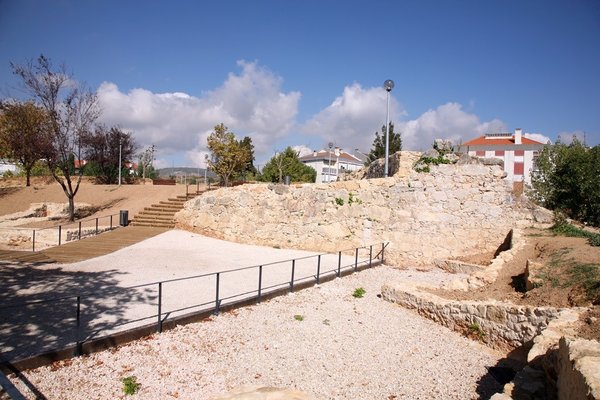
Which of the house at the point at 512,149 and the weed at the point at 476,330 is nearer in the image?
the weed at the point at 476,330

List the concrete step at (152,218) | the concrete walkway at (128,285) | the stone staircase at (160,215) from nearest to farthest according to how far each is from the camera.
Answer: the concrete walkway at (128,285) → the stone staircase at (160,215) → the concrete step at (152,218)

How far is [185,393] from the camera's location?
16.7 feet

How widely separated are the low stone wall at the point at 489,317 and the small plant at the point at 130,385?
248 inches

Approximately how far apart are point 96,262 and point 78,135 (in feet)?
39.8

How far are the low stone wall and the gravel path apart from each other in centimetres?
26

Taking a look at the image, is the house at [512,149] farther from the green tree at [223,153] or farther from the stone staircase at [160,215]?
the stone staircase at [160,215]

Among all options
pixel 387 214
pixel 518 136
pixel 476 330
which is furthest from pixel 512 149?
pixel 476 330

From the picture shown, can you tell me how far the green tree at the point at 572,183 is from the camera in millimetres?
17422

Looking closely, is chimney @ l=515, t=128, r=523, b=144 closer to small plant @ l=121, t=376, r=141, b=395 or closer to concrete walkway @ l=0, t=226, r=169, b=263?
concrete walkway @ l=0, t=226, r=169, b=263

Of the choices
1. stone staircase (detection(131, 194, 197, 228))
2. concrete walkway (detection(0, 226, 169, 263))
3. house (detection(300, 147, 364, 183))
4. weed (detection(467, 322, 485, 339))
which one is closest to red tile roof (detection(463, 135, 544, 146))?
house (detection(300, 147, 364, 183))

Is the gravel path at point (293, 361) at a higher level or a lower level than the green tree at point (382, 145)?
lower

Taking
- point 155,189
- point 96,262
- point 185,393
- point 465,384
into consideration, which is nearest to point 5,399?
point 185,393

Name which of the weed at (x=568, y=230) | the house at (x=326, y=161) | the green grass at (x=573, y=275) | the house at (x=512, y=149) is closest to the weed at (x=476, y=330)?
the green grass at (x=573, y=275)

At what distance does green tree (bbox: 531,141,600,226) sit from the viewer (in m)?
17.4
